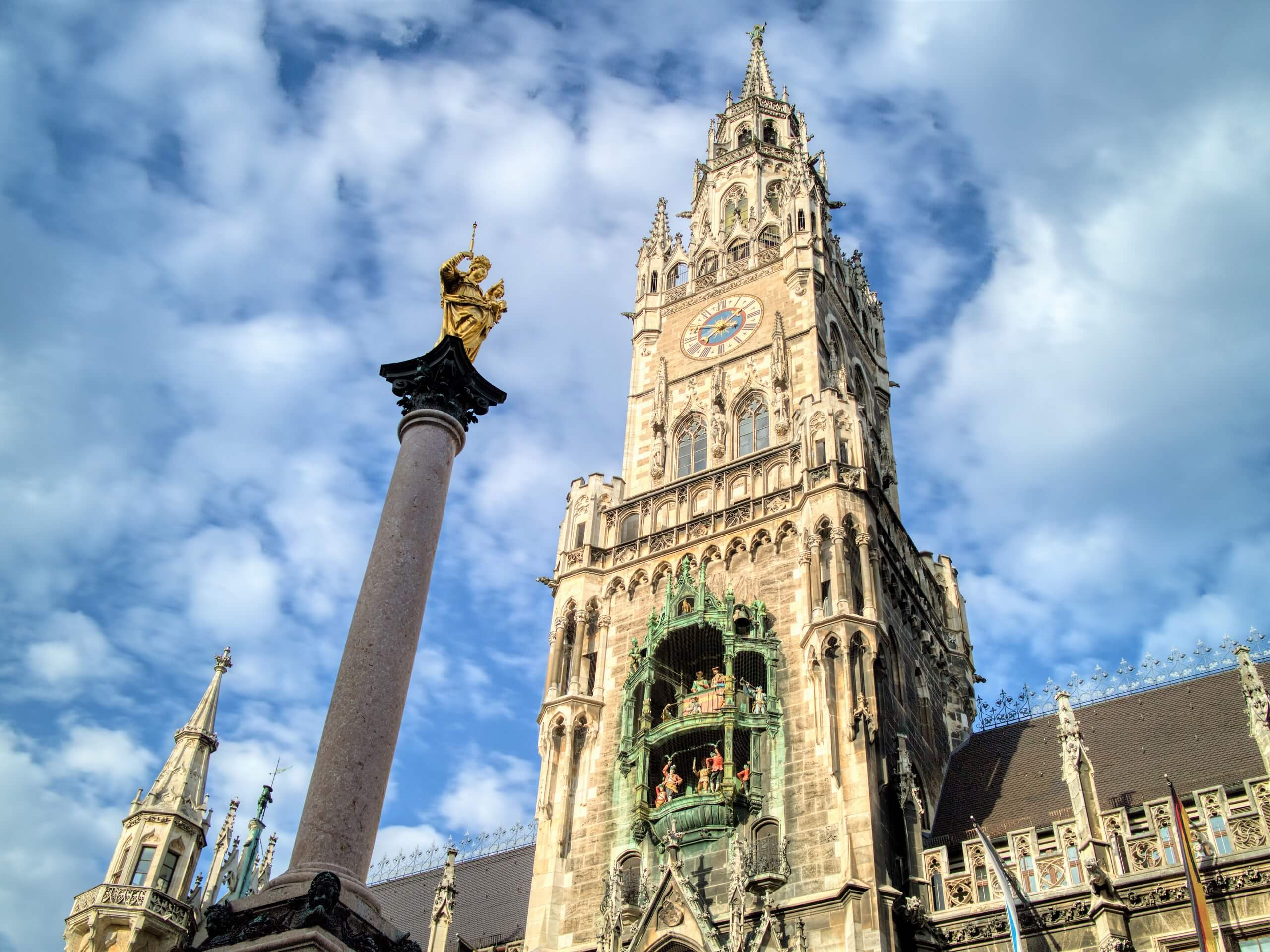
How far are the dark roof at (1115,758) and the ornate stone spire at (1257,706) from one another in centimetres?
219

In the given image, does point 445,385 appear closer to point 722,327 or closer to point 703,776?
point 703,776

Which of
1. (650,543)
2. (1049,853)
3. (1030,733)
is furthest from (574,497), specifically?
(1049,853)

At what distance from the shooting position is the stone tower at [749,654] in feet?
77.9

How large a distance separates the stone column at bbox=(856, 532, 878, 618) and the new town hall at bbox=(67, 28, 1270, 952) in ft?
0.25

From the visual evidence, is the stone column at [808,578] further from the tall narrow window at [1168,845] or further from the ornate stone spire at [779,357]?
the tall narrow window at [1168,845]

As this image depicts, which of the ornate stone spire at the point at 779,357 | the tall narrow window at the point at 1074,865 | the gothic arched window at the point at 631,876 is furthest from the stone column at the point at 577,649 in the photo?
the tall narrow window at the point at 1074,865

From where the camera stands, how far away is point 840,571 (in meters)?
27.4

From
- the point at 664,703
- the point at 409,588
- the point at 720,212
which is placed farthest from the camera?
the point at 720,212

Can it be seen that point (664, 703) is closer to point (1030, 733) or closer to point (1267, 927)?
point (1030, 733)

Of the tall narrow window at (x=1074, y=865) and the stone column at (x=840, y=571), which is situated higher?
the stone column at (x=840, y=571)

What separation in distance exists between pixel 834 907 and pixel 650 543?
39.1 ft

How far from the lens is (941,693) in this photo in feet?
107

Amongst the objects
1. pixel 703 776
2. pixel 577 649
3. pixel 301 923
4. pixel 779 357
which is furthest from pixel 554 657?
pixel 301 923

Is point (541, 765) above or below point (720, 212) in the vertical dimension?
below
